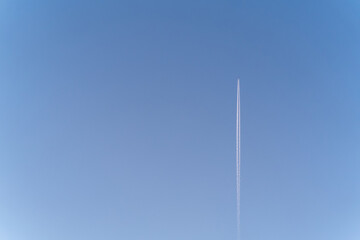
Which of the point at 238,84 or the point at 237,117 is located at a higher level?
the point at 238,84

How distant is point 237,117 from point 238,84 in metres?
1.16

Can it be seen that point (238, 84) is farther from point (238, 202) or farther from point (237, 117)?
point (238, 202)

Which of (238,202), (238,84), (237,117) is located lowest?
(238,202)

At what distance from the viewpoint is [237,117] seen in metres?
7.63

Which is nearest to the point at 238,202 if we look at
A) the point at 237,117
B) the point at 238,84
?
the point at 237,117

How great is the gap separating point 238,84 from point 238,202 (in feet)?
13.6

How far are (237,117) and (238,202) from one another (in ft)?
9.84

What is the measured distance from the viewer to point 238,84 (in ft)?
25.0

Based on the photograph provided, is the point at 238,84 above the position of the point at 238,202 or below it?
above

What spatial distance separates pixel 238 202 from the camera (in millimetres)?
7629

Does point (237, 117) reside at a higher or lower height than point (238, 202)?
higher
